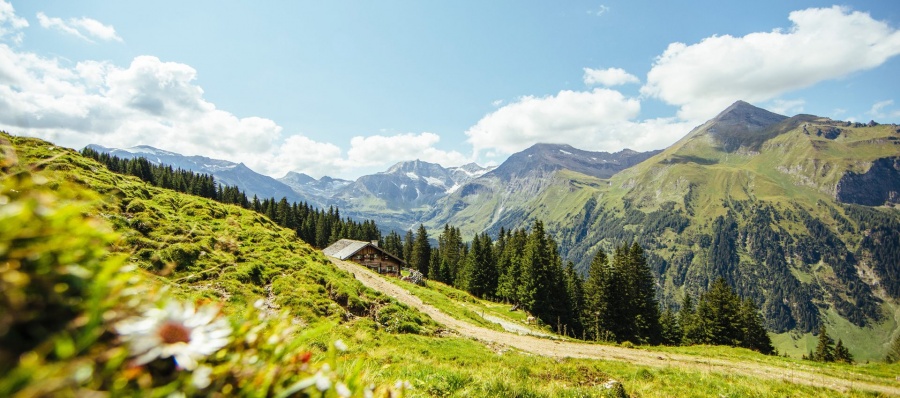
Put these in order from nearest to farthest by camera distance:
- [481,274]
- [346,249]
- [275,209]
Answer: [346,249], [481,274], [275,209]

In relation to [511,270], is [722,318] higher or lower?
lower

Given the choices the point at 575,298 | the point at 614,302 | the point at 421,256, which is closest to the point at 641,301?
the point at 614,302

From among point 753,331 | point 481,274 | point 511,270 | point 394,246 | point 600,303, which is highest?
point 511,270

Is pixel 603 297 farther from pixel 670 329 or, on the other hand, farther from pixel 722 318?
pixel 670 329

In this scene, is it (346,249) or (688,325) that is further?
(346,249)

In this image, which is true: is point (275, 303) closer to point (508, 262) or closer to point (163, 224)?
point (163, 224)

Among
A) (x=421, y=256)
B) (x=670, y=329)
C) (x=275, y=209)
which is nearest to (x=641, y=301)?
(x=670, y=329)

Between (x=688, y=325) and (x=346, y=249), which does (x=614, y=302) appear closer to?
(x=688, y=325)

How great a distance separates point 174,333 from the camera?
1399 millimetres

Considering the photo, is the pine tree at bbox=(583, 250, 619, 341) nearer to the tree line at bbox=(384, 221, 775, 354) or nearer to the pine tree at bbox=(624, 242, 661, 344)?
the tree line at bbox=(384, 221, 775, 354)

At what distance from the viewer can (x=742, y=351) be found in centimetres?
3375

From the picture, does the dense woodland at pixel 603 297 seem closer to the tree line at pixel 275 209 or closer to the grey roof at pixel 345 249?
the grey roof at pixel 345 249

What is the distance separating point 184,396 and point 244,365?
339mm

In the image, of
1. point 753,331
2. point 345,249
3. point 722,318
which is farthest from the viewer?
point 345,249
